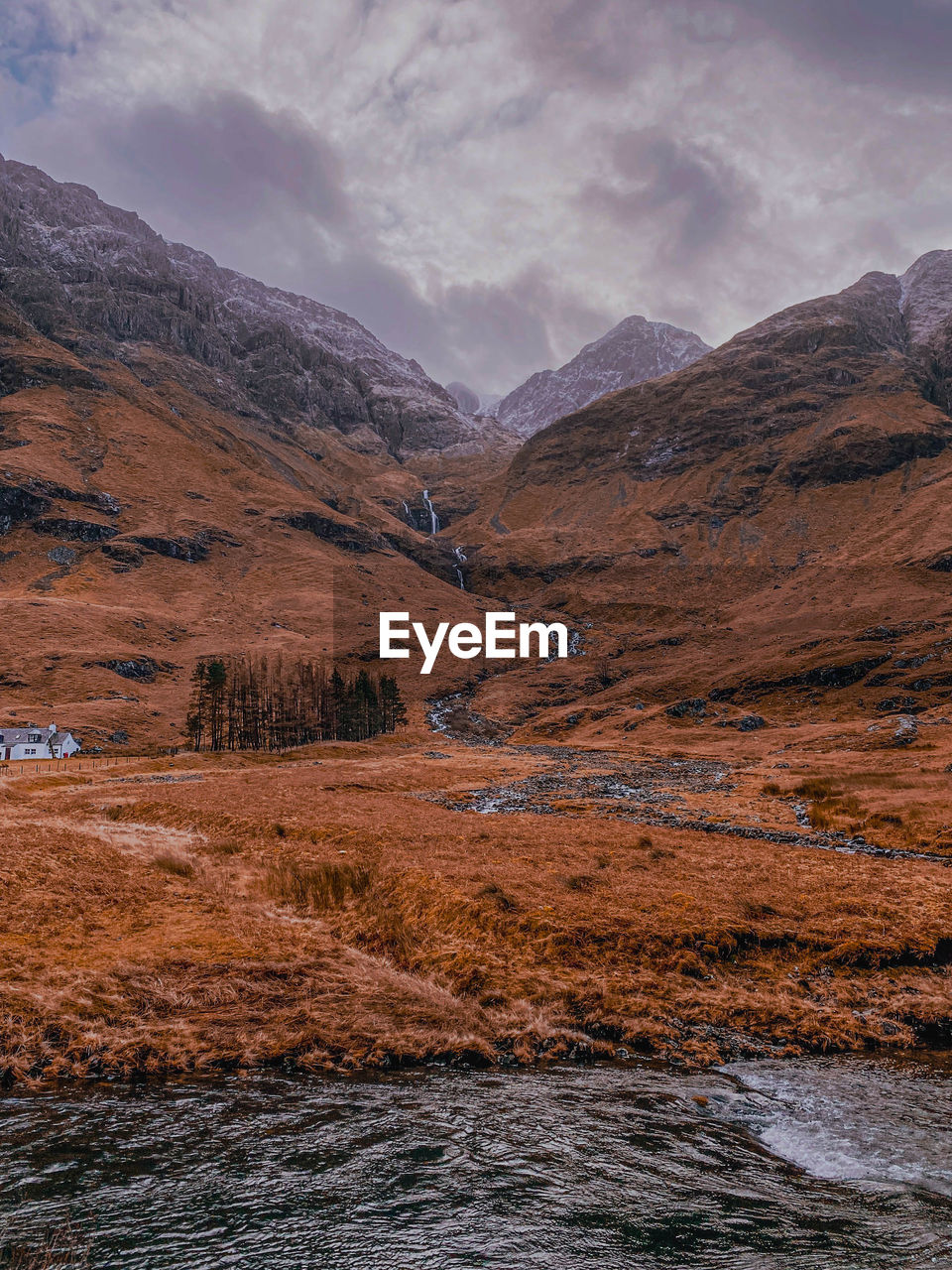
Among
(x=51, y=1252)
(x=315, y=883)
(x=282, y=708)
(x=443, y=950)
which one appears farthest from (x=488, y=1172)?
(x=282, y=708)

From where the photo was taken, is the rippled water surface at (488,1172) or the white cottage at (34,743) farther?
the white cottage at (34,743)

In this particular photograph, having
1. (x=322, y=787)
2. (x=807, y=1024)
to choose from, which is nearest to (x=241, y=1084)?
(x=807, y=1024)

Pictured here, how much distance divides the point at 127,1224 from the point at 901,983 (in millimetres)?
17372

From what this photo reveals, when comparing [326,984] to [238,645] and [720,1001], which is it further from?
[238,645]

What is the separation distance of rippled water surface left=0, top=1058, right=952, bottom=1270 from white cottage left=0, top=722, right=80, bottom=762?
113m

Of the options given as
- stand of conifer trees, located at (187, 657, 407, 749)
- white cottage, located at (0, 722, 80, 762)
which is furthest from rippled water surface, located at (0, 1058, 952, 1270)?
white cottage, located at (0, 722, 80, 762)

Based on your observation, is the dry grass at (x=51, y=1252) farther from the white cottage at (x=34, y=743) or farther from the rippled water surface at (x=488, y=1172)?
the white cottage at (x=34, y=743)

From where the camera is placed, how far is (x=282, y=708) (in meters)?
129

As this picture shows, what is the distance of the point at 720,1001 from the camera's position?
14.7 m

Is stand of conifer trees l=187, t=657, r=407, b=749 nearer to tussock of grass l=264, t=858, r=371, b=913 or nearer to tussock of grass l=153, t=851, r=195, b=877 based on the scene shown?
tussock of grass l=153, t=851, r=195, b=877

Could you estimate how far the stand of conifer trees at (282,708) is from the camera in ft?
370

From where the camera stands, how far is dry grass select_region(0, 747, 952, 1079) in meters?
12.4

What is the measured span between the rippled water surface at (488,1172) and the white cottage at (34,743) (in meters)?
113

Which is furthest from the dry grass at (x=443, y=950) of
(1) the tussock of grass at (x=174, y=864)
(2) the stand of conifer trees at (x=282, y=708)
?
(2) the stand of conifer trees at (x=282, y=708)
